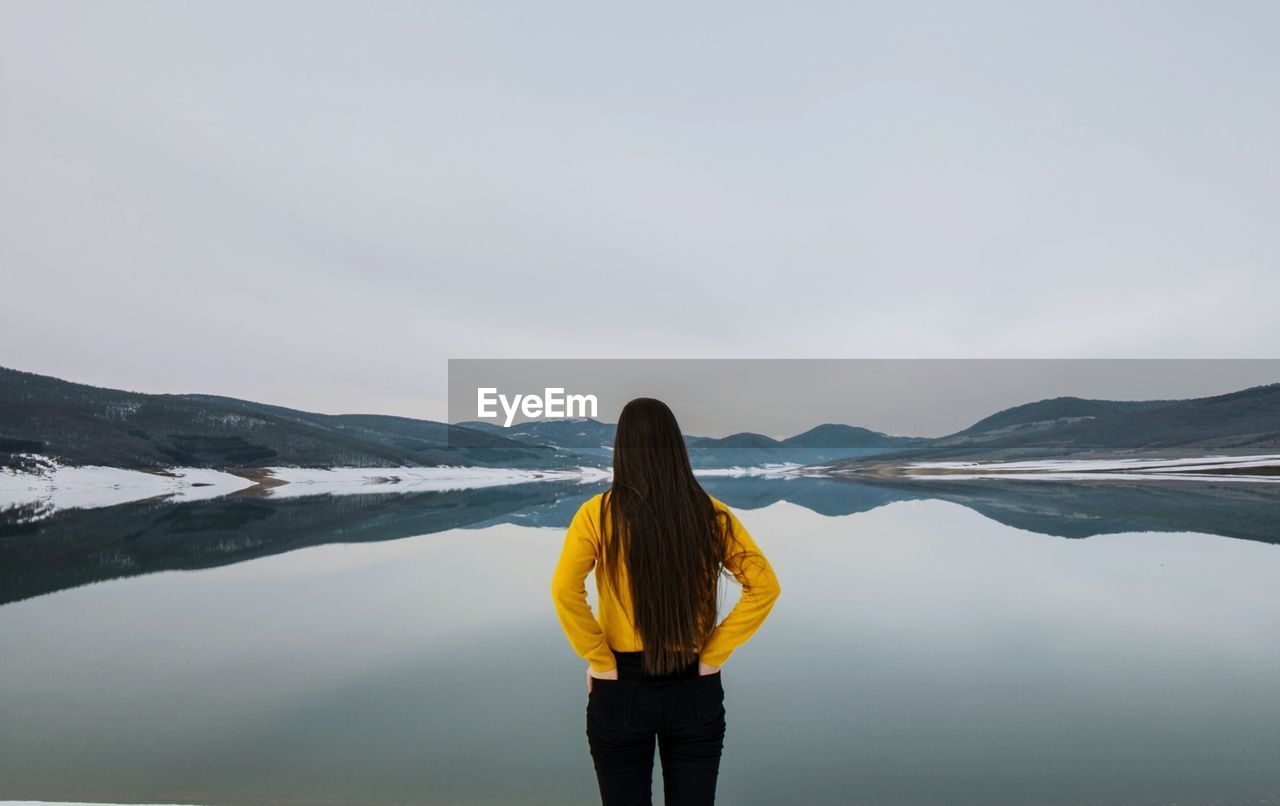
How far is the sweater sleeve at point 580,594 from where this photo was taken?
203cm

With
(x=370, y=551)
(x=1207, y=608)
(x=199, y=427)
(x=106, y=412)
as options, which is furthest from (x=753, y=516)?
(x=106, y=412)

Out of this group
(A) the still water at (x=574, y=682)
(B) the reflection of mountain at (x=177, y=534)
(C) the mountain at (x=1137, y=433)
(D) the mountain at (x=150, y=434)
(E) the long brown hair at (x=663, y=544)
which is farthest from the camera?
(C) the mountain at (x=1137, y=433)

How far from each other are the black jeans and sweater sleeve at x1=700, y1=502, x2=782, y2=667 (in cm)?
9

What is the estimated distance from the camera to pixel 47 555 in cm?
1282

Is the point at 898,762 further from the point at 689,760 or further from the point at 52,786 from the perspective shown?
the point at 52,786

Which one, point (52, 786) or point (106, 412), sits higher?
point (106, 412)

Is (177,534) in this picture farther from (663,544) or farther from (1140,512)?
(1140,512)

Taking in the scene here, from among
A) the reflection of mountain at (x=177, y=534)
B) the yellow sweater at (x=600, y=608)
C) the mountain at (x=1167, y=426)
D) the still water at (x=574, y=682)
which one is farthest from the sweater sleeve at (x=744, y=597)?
the mountain at (x=1167, y=426)

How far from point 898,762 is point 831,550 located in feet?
29.4

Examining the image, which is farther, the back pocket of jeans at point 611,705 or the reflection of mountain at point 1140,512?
the reflection of mountain at point 1140,512

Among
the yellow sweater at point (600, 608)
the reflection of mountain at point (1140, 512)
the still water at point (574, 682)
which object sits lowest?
the reflection of mountain at point (1140, 512)

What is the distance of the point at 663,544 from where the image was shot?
200cm

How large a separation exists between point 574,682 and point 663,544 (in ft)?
12.4

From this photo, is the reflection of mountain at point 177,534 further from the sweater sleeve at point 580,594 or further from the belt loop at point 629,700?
the belt loop at point 629,700
